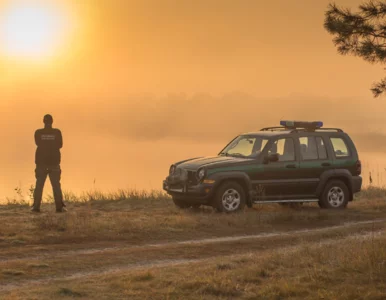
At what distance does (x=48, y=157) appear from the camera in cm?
1769

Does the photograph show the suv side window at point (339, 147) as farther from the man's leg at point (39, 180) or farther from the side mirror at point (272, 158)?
the man's leg at point (39, 180)

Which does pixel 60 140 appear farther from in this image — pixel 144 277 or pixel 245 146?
pixel 144 277

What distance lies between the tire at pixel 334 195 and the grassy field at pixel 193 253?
321 mm

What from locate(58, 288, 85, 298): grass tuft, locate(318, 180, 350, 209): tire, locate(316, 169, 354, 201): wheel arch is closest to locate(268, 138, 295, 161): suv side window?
locate(316, 169, 354, 201): wheel arch

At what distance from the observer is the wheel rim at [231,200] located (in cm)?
1761

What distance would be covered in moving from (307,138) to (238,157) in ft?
6.14

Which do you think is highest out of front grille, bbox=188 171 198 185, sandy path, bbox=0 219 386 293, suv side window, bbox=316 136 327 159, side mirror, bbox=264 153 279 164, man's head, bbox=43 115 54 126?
man's head, bbox=43 115 54 126

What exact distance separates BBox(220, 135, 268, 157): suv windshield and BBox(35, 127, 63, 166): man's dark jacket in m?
4.18

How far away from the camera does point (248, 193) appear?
1794 cm

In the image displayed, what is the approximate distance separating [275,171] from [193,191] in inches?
84.9

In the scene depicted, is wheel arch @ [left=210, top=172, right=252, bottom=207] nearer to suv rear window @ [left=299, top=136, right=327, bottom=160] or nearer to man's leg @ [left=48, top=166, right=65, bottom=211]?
suv rear window @ [left=299, top=136, right=327, bottom=160]

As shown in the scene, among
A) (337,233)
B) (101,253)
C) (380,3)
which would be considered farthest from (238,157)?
(101,253)

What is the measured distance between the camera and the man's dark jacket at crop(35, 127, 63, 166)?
1766 cm

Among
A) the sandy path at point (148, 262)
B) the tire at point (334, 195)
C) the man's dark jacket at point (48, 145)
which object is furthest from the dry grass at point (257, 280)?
the tire at point (334, 195)
